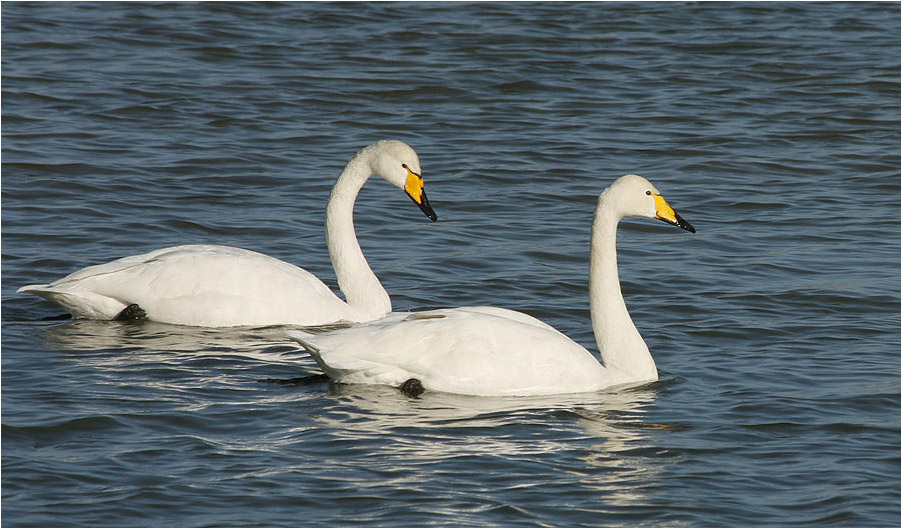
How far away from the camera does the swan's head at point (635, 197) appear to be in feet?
27.0

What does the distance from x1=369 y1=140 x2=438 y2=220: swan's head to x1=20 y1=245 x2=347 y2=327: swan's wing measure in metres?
1.12

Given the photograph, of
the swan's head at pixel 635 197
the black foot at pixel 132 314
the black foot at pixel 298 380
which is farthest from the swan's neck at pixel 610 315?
the black foot at pixel 132 314

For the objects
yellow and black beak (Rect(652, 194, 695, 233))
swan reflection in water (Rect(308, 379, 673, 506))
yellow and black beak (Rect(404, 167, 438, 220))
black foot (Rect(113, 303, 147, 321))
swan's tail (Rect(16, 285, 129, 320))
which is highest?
yellow and black beak (Rect(652, 194, 695, 233))

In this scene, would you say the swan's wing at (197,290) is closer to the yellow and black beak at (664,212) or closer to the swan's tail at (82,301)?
the swan's tail at (82,301)

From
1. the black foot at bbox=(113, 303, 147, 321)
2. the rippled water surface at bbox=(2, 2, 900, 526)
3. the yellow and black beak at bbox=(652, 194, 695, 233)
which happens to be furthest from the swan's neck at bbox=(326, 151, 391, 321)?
the yellow and black beak at bbox=(652, 194, 695, 233)

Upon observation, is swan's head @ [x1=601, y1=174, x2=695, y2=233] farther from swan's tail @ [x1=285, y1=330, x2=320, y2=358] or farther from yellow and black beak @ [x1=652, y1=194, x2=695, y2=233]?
swan's tail @ [x1=285, y1=330, x2=320, y2=358]

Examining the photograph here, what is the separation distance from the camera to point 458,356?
25.5ft

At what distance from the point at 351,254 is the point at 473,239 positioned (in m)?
1.90

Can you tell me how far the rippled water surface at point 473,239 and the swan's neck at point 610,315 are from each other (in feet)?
0.67

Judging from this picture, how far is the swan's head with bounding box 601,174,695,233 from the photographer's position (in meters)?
8.22

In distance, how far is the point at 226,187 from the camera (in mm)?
13117

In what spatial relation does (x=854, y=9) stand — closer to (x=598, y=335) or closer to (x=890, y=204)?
(x=890, y=204)

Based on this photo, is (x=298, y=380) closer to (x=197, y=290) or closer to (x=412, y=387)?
(x=412, y=387)

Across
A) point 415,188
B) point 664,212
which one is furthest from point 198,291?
point 664,212
